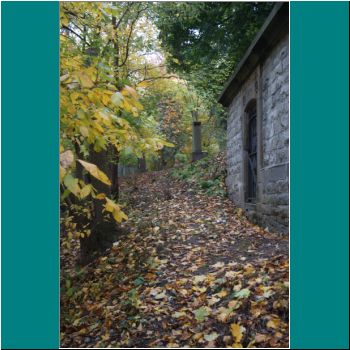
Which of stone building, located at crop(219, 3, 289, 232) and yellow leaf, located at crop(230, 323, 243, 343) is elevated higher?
stone building, located at crop(219, 3, 289, 232)

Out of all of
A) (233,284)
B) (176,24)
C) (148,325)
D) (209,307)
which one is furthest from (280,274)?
(176,24)

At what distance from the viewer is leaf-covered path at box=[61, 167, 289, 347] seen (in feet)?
7.63

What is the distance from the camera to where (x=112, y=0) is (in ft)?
9.02

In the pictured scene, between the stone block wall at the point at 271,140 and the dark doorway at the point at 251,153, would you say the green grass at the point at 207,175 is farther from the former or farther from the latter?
the dark doorway at the point at 251,153

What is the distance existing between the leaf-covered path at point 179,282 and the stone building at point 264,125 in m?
0.25

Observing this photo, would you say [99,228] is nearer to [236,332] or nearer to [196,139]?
[196,139]

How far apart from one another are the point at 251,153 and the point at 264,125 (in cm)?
76

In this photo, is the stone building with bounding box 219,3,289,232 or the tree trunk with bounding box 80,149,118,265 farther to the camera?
the tree trunk with bounding box 80,149,118,265

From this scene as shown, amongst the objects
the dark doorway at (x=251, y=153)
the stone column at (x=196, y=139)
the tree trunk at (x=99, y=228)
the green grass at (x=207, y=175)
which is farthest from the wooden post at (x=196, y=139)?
the tree trunk at (x=99, y=228)

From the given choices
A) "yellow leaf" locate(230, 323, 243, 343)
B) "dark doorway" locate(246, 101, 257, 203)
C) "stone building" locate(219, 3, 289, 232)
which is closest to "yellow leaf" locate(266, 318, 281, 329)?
"yellow leaf" locate(230, 323, 243, 343)

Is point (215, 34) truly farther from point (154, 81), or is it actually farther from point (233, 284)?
point (233, 284)

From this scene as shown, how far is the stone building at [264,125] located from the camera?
2.96 metres

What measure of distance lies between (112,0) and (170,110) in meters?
1.51

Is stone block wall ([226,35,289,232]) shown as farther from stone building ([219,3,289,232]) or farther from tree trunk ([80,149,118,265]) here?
tree trunk ([80,149,118,265])
